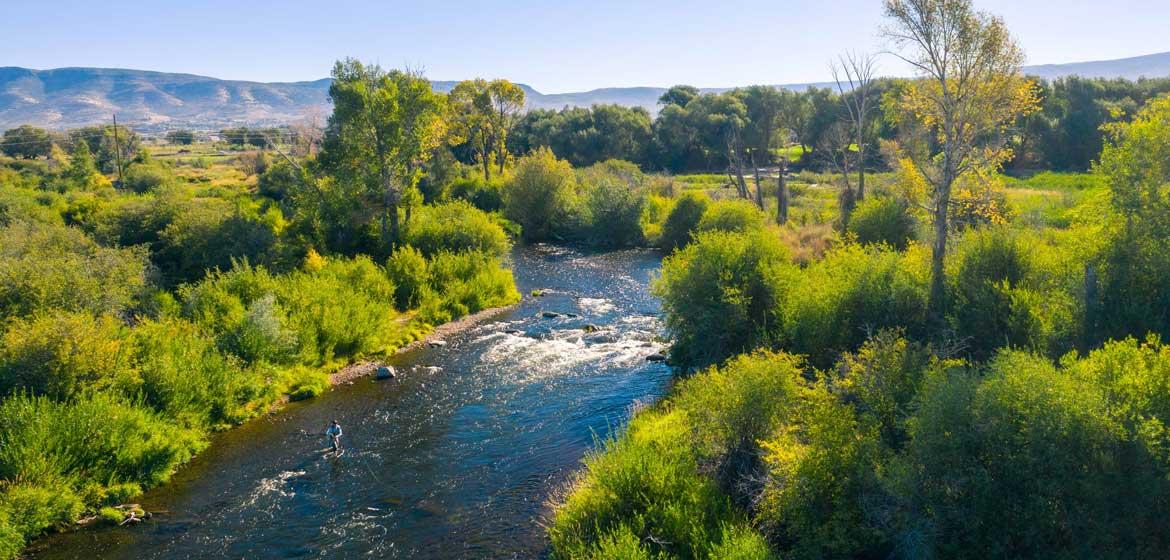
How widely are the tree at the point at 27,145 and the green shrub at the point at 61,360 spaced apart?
3022 inches

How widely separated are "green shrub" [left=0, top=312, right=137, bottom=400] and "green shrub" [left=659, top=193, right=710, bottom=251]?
36.6 meters

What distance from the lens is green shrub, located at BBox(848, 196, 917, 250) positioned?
33438mm

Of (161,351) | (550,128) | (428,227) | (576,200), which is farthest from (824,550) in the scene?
(550,128)

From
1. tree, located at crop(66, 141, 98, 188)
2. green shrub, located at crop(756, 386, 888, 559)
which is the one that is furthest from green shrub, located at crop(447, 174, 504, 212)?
green shrub, located at crop(756, 386, 888, 559)

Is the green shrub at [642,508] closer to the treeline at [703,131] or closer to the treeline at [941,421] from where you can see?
the treeline at [941,421]

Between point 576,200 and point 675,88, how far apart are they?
5900 centimetres

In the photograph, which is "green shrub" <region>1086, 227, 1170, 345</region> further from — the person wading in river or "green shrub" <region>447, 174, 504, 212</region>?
"green shrub" <region>447, 174, 504, 212</region>

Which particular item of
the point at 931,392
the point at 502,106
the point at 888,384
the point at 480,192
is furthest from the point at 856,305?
the point at 502,106

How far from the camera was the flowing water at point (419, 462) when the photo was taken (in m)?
15.8

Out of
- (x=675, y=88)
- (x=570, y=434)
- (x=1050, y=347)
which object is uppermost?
(x=675, y=88)

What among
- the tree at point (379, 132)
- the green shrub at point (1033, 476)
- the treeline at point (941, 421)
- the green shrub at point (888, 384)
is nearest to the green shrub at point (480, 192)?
the tree at point (379, 132)

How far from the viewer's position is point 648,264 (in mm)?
46781

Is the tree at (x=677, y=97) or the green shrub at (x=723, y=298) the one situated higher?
the tree at (x=677, y=97)

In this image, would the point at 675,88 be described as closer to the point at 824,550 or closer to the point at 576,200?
the point at 576,200
